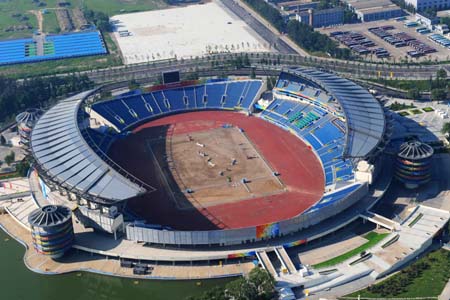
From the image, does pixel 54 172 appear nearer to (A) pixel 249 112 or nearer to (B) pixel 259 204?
(B) pixel 259 204

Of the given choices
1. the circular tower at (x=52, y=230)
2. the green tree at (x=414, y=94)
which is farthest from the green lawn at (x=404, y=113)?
the circular tower at (x=52, y=230)

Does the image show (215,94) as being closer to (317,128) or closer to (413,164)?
(317,128)

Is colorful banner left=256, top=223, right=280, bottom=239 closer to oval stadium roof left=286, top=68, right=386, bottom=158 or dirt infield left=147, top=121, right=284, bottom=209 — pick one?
A: dirt infield left=147, top=121, right=284, bottom=209

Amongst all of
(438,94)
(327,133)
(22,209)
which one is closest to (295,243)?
(327,133)

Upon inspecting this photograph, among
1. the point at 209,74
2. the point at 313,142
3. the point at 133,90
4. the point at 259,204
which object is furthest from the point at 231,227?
the point at 209,74

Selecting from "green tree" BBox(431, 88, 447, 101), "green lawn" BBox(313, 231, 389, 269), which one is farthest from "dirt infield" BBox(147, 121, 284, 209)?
"green tree" BBox(431, 88, 447, 101)

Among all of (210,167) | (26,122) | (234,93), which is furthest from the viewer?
(234,93)
